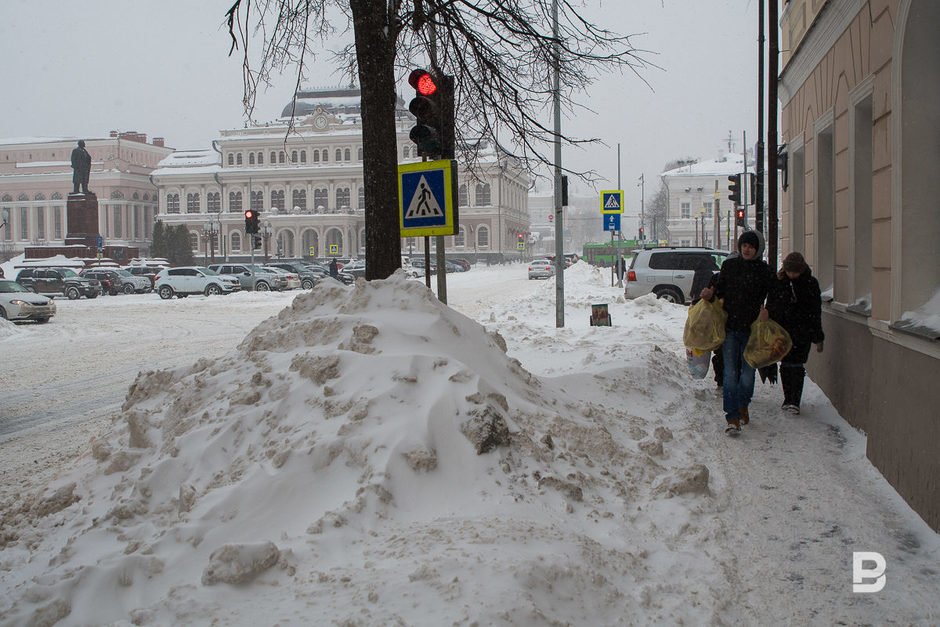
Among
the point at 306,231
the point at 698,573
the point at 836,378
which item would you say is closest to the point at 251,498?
the point at 698,573

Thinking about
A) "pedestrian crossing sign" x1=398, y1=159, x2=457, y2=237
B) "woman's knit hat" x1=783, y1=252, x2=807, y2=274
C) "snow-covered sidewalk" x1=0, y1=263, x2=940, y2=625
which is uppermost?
"pedestrian crossing sign" x1=398, y1=159, x2=457, y2=237

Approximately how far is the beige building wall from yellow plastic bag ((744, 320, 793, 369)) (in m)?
0.70

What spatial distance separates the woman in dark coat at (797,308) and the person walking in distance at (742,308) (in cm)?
32

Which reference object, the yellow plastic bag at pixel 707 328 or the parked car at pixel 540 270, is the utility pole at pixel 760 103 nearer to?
the yellow plastic bag at pixel 707 328

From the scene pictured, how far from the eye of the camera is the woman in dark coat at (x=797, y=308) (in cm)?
807

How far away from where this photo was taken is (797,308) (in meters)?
8.16

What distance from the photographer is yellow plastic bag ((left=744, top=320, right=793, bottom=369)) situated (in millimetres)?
7531

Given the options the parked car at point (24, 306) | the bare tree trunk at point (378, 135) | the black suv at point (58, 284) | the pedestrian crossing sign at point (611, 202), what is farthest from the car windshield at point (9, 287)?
the bare tree trunk at point (378, 135)

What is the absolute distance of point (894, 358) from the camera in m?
5.82

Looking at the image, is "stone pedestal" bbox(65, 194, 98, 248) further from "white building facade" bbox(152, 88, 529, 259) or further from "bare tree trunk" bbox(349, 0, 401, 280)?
"bare tree trunk" bbox(349, 0, 401, 280)

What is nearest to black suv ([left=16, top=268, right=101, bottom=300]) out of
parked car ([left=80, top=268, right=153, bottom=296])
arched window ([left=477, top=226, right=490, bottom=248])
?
parked car ([left=80, top=268, right=153, bottom=296])

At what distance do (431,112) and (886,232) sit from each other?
4.27m

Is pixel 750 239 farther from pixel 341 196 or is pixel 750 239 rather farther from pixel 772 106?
pixel 341 196

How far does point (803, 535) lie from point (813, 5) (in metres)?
9.37
